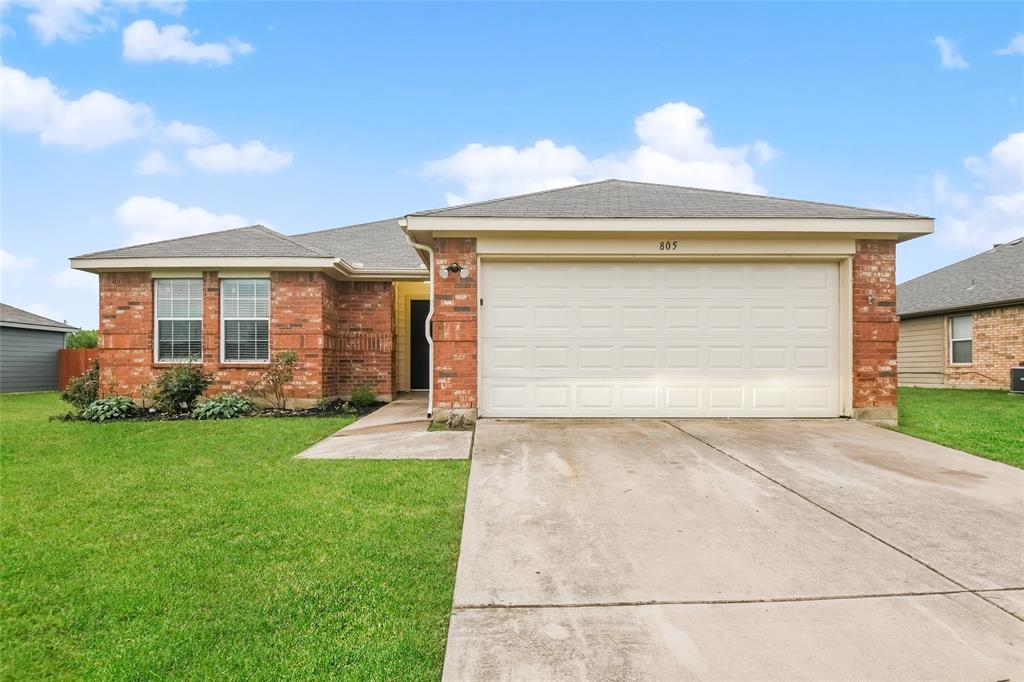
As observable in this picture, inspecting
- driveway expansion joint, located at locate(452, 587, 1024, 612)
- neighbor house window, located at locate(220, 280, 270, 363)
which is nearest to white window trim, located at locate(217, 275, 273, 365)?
neighbor house window, located at locate(220, 280, 270, 363)

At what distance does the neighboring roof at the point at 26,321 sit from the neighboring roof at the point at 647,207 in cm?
1822

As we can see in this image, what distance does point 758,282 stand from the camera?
7.82m

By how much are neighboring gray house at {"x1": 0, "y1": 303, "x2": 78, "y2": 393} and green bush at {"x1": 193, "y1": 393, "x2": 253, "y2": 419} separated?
1322cm

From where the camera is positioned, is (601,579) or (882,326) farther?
(882,326)

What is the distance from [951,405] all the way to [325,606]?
13.0m

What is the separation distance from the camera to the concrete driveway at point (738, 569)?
2.12 meters

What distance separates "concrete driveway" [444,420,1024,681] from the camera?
2.12 meters

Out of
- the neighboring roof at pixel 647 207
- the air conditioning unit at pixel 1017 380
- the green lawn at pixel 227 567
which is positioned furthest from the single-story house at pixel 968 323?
the green lawn at pixel 227 567

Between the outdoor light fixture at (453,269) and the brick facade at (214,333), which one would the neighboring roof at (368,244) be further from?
the outdoor light fixture at (453,269)

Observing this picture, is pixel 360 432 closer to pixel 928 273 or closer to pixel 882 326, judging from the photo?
pixel 882 326

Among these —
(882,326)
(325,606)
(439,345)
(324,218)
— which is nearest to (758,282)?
(882,326)

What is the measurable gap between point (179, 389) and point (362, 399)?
3.20 m

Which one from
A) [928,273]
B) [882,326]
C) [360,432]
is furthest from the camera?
[928,273]

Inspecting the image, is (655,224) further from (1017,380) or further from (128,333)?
(1017,380)
